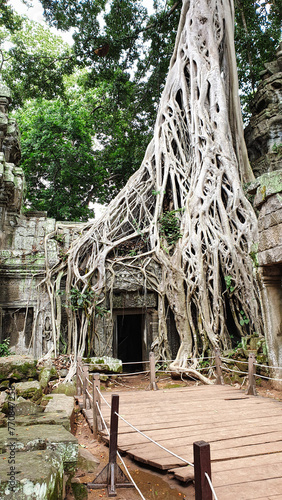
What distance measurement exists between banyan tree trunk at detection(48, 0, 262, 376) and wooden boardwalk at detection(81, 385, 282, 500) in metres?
1.89

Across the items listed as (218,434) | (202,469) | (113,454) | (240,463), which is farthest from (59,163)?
(202,469)

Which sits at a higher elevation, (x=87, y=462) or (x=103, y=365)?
(x=103, y=365)

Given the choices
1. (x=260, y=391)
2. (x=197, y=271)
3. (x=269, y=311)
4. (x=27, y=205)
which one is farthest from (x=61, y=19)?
(x=260, y=391)

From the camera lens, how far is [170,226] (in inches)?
282

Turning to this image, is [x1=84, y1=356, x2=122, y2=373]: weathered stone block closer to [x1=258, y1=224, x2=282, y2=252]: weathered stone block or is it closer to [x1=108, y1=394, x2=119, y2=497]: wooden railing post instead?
[x1=258, y1=224, x2=282, y2=252]: weathered stone block

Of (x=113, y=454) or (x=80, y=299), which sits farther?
(x=80, y=299)

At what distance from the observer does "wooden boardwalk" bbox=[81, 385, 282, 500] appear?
1938 mm

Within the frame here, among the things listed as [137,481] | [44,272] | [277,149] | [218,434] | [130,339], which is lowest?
[137,481]

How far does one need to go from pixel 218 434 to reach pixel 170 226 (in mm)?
4859

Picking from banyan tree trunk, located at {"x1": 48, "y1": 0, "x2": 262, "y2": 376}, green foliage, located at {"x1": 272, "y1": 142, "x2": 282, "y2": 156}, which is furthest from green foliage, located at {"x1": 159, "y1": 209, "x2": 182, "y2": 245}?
green foliage, located at {"x1": 272, "y1": 142, "x2": 282, "y2": 156}

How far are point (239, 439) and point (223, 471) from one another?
0.60 m

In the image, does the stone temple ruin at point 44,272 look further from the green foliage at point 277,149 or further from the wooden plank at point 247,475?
the wooden plank at point 247,475

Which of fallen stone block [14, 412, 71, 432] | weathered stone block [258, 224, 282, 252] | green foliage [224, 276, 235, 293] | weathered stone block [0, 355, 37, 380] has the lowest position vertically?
fallen stone block [14, 412, 71, 432]

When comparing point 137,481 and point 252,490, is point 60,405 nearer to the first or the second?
point 137,481
